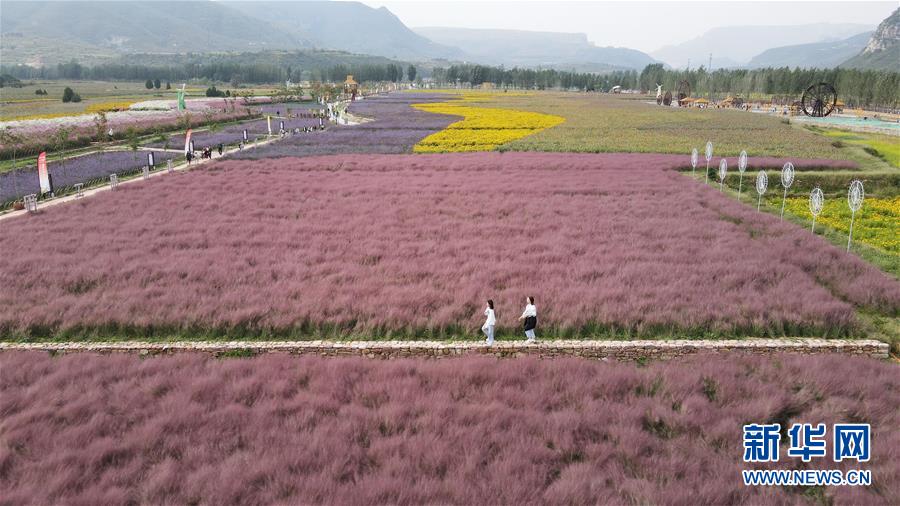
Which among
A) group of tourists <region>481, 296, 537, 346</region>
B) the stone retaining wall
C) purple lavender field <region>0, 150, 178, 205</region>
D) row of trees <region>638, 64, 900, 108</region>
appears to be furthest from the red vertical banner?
row of trees <region>638, 64, 900, 108</region>

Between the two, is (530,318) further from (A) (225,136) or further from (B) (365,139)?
(A) (225,136)

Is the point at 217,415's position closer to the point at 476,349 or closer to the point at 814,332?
the point at 476,349

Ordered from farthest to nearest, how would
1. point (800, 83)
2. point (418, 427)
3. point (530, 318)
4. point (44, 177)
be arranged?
point (800, 83)
point (44, 177)
point (530, 318)
point (418, 427)

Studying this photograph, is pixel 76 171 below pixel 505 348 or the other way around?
the other way around

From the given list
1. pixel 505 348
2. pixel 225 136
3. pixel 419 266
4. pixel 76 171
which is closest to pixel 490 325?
pixel 505 348

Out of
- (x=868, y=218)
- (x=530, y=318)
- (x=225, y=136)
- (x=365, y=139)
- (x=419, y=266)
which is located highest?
(x=225, y=136)

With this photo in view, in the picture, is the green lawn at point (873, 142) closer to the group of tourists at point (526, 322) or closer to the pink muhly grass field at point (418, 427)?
the pink muhly grass field at point (418, 427)

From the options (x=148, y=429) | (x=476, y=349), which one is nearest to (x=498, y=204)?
(x=476, y=349)

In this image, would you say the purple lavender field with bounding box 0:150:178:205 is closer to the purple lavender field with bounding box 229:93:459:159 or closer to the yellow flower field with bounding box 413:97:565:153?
the purple lavender field with bounding box 229:93:459:159

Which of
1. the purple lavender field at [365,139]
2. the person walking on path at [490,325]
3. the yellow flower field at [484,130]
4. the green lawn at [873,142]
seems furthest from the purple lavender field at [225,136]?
the green lawn at [873,142]
